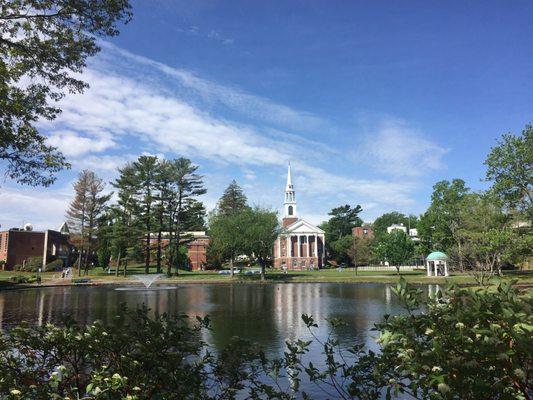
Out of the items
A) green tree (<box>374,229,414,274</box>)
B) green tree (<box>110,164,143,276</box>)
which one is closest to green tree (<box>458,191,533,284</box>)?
green tree (<box>374,229,414,274</box>)

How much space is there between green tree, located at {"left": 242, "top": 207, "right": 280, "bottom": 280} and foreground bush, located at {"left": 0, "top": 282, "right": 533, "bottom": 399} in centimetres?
5429

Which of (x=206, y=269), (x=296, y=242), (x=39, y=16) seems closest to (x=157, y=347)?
(x=39, y=16)

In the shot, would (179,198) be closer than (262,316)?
No

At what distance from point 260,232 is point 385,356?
55488mm

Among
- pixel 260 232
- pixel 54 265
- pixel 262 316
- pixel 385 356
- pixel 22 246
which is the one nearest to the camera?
pixel 385 356

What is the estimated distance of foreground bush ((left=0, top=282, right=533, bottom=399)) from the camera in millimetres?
3111

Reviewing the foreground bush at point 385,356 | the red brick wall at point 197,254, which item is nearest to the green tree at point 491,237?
the foreground bush at point 385,356

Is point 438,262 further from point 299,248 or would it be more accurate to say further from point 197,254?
point 197,254

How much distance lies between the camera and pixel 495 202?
40094 mm

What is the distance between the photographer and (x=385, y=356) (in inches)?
163

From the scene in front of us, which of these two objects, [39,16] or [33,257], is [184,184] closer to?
[33,257]

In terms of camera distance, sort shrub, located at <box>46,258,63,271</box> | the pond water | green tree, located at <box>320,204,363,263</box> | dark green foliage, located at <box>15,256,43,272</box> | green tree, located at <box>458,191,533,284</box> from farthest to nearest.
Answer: green tree, located at <box>320,204,363,263</box> → shrub, located at <box>46,258,63,271</box> → dark green foliage, located at <box>15,256,43,272</box> → green tree, located at <box>458,191,533,284</box> → the pond water

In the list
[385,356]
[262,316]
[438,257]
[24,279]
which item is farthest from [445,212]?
[385,356]

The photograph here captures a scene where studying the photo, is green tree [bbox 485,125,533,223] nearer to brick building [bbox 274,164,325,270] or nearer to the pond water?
the pond water
